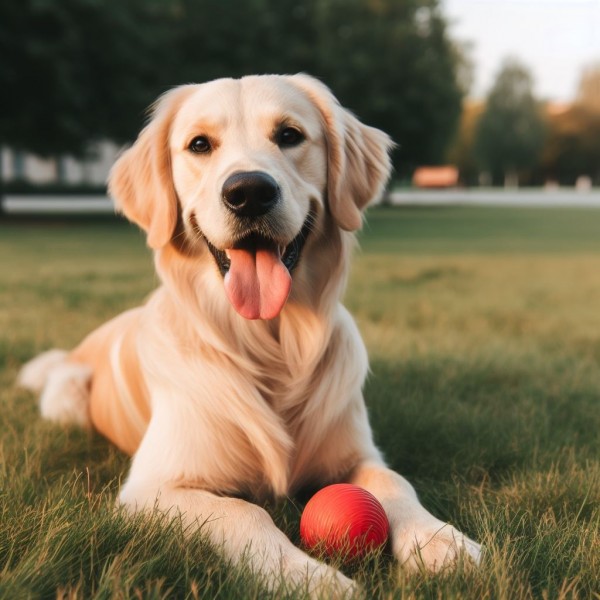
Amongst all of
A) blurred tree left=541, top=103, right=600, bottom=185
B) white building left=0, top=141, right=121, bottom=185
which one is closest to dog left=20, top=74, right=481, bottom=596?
white building left=0, top=141, right=121, bottom=185

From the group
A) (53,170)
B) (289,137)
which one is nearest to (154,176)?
(289,137)

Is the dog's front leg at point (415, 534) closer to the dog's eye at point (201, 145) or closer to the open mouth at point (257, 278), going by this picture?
the open mouth at point (257, 278)

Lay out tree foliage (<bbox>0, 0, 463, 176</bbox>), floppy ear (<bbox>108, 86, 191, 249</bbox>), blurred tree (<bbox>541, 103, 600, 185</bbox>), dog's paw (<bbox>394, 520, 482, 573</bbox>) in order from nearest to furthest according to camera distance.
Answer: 1. dog's paw (<bbox>394, 520, 482, 573</bbox>)
2. floppy ear (<bbox>108, 86, 191, 249</bbox>)
3. tree foliage (<bbox>0, 0, 463, 176</bbox>)
4. blurred tree (<bbox>541, 103, 600, 185</bbox>)

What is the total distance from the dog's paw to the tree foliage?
1779cm

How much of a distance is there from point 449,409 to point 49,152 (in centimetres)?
2320

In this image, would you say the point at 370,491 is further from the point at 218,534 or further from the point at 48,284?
the point at 48,284

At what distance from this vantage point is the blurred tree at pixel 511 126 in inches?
3110

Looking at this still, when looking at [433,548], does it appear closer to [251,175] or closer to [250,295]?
[250,295]

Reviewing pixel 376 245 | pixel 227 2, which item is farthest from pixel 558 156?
pixel 376 245

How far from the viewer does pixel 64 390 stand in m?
3.90

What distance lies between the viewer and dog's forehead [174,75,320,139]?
9.70 feet

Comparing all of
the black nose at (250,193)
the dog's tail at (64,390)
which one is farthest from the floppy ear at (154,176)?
the dog's tail at (64,390)

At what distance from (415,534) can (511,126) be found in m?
82.9

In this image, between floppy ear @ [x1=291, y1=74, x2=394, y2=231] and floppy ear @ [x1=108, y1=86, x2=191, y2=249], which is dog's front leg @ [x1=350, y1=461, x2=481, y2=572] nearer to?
floppy ear @ [x1=291, y1=74, x2=394, y2=231]
